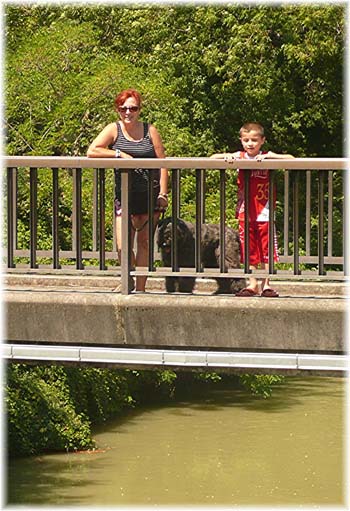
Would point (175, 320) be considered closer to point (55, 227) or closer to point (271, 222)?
A: point (271, 222)

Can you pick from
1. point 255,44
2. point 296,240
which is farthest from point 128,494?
point 296,240

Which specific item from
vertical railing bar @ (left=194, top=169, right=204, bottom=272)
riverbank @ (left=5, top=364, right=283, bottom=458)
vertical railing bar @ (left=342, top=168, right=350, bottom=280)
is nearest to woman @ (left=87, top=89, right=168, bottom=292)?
vertical railing bar @ (left=194, top=169, right=204, bottom=272)

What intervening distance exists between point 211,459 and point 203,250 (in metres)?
15.3

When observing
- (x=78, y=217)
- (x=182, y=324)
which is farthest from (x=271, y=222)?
(x=78, y=217)

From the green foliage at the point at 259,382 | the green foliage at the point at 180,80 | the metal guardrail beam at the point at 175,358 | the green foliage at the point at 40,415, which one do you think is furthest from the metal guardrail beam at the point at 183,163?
the green foliage at the point at 259,382

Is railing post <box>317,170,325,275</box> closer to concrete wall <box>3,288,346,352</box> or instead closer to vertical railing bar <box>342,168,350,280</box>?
vertical railing bar <box>342,168,350,280</box>

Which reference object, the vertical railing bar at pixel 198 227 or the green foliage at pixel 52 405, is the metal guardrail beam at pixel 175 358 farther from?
the green foliage at pixel 52 405

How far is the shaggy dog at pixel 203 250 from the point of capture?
1239 centimetres

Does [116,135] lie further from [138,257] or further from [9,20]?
[9,20]

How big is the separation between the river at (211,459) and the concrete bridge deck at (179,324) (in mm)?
11966

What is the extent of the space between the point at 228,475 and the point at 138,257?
1434 centimetres

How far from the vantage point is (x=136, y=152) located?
38.8 ft

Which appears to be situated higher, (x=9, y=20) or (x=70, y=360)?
(x=9, y=20)

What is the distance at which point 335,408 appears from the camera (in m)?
32.1
